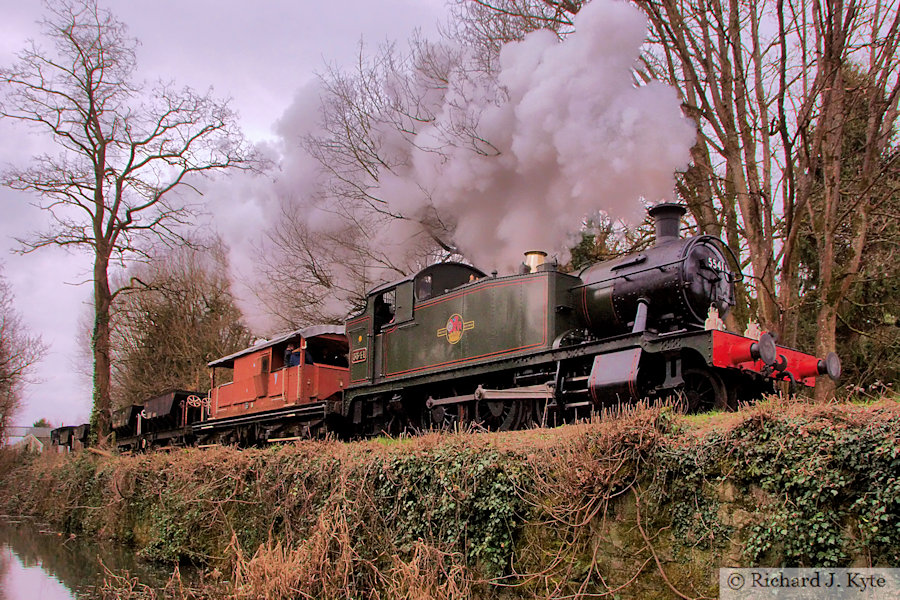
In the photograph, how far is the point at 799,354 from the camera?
9.34 meters

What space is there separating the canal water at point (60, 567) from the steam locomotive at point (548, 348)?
4.08 meters

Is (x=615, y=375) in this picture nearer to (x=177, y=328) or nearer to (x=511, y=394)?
(x=511, y=394)

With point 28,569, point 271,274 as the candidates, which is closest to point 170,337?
point 271,274

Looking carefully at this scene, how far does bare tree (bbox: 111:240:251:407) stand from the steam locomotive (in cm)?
1598

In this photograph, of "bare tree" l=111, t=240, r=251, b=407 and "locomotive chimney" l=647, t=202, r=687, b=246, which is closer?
"locomotive chimney" l=647, t=202, r=687, b=246

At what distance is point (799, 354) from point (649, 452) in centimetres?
451

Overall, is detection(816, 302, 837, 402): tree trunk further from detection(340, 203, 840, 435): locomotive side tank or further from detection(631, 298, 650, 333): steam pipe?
detection(631, 298, 650, 333): steam pipe

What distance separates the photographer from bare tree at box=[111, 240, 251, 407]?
98.4 ft

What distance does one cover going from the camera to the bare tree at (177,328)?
30000 mm

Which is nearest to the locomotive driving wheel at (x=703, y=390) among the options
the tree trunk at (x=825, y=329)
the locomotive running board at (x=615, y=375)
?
the locomotive running board at (x=615, y=375)

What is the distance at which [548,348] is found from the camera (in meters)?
9.84

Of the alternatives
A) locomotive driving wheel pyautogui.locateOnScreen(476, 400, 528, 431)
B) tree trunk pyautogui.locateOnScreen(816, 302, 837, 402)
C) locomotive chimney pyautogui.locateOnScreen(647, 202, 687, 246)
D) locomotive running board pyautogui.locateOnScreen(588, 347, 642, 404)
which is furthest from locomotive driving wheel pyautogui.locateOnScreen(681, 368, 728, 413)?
tree trunk pyautogui.locateOnScreen(816, 302, 837, 402)

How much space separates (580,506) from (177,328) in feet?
89.0

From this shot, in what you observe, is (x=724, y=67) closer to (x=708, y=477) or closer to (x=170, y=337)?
(x=708, y=477)
